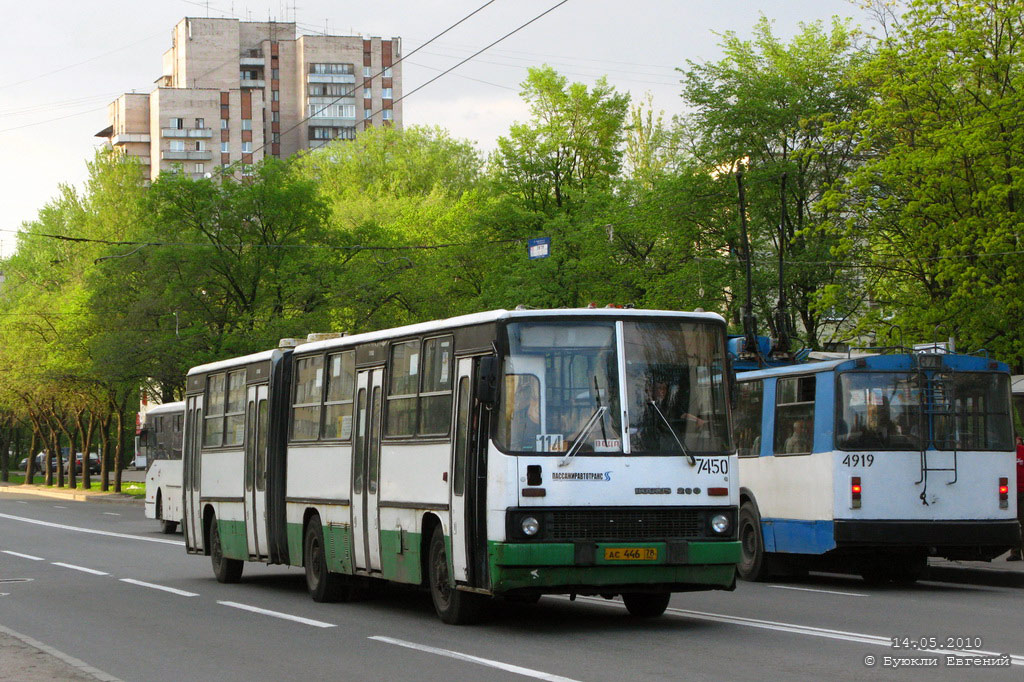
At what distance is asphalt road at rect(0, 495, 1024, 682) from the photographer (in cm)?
1080

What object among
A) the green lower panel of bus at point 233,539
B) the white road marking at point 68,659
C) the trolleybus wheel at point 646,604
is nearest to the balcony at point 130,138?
the green lower panel of bus at point 233,539

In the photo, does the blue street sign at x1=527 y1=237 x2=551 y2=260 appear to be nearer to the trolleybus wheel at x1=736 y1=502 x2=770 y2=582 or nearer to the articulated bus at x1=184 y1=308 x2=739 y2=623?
the trolleybus wheel at x1=736 y1=502 x2=770 y2=582

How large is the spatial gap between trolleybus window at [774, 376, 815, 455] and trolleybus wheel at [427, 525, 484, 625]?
666 cm

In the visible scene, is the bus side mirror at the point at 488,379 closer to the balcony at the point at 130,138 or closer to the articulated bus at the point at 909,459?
the articulated bus at the point at 909,459

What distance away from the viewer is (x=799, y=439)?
19766 mm

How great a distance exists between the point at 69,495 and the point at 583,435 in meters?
58.4

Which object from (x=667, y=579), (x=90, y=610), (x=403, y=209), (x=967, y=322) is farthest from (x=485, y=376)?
(x=403, y=209)

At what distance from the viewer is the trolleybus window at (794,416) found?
64.0 feet

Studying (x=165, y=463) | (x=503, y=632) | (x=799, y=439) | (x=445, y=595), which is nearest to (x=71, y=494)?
(x=165, y=463)

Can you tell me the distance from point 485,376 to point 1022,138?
2498cm

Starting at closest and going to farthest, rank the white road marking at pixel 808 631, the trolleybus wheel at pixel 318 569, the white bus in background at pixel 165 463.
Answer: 1. the white road marking at pixel 808 631
2. the trolleybus wheel at pixel 318 569
3. the white bus in background at pixel 165 463

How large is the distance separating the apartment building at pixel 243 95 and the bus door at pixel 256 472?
11589cm

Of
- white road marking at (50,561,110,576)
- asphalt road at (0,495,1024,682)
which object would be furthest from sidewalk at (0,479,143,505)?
asphalt road at (0,495,1024,682)

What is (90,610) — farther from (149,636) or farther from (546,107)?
(546,107)
